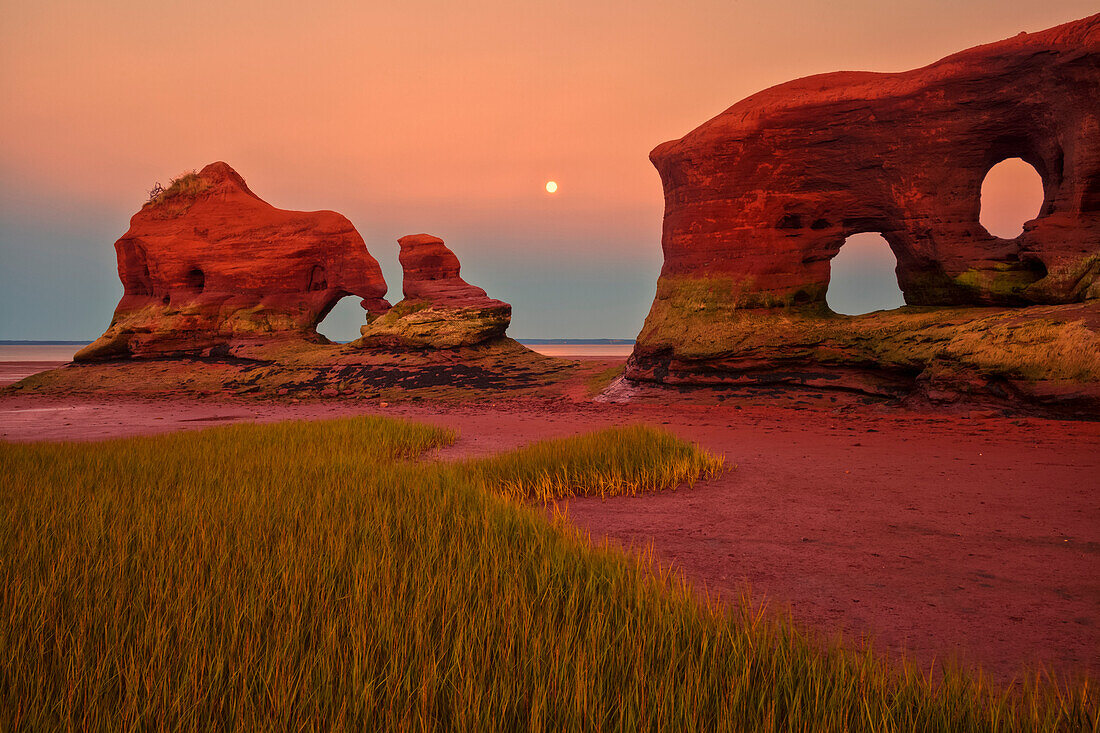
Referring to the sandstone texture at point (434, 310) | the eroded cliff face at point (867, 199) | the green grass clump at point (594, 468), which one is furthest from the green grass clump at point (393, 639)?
the sandstone texture at point (434, 310)

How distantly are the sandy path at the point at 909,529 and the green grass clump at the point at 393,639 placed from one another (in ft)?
1.61

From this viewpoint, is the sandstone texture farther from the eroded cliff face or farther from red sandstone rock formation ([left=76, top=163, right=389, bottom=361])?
the eroded cliff face

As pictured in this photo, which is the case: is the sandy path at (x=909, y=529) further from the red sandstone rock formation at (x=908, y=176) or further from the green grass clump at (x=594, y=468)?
the red sandstone rock formation at (x=908, y=176)

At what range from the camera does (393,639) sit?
7.02ft

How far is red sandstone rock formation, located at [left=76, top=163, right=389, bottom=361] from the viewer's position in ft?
80.1

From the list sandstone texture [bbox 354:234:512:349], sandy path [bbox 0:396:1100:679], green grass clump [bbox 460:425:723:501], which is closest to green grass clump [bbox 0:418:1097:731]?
sandy path [bbox 0:396:1100:679]

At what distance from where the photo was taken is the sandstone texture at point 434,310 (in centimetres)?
2245

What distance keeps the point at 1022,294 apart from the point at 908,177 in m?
3.78

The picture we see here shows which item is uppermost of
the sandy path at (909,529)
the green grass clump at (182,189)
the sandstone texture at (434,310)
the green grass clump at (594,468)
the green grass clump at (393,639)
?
the green grass clump at (182,189)

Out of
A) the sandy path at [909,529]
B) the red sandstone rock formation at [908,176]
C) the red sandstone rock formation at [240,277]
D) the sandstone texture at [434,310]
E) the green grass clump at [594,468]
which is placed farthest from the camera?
the red sandstone rock formation at [240,277]

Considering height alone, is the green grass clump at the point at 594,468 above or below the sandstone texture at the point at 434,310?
below

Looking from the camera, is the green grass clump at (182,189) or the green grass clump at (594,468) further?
the green grass clump at (182,189)

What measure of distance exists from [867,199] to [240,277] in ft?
78.9

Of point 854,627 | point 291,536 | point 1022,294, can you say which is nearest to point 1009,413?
point 1022,294
